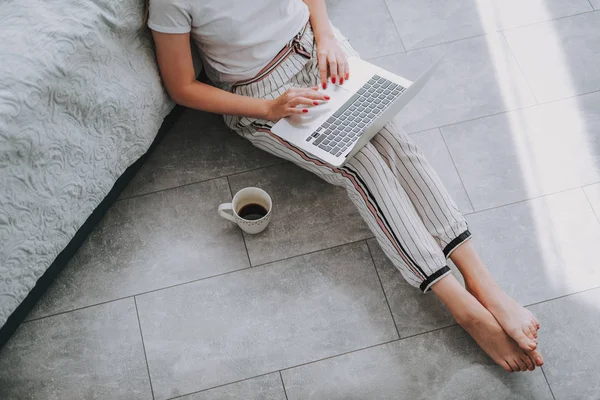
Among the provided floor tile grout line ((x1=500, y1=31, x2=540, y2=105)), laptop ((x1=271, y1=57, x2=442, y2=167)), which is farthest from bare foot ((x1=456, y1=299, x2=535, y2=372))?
floor tile grout line ((x1=500, y1=31, x2=540, y2=105))

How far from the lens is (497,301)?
1438mm

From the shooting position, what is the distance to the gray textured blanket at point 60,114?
1182 millimetres

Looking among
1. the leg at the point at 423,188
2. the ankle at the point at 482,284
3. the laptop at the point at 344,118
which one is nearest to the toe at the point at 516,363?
the ankle at the point at 482,284

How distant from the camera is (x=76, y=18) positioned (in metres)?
1.25

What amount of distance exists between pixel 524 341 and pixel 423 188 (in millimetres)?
427

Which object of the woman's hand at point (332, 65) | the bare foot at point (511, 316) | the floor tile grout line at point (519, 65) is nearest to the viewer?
the bare foot at point (511, 316)

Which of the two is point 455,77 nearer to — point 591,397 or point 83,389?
point 591,397

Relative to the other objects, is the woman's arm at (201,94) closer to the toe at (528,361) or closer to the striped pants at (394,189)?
the striped pants at (394,189)

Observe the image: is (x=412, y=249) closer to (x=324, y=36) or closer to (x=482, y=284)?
(x=482, y=284)

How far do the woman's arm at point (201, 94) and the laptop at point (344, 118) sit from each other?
0.04m

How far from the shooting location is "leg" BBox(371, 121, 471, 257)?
1.47 meters

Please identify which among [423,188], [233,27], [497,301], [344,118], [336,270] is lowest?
[336,270]

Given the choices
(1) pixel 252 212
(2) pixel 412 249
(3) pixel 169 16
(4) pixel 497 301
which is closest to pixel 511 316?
(4) pixel 497 301

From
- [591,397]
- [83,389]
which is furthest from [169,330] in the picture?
[591,397]
